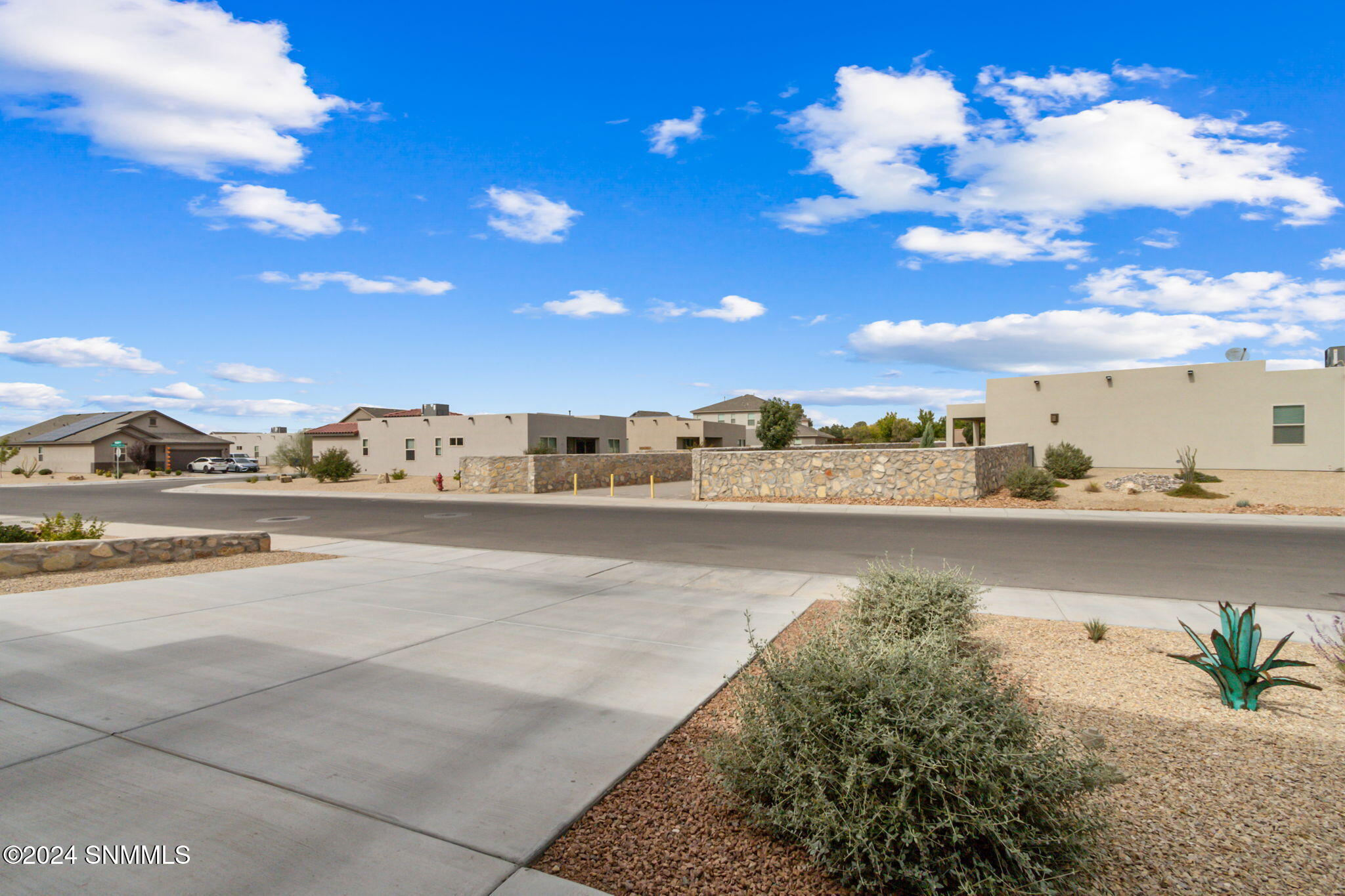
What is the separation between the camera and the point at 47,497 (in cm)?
2986

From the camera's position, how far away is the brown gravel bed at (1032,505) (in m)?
17.4

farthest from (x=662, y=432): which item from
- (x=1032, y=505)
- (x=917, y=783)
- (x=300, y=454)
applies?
(x=917, y=783)

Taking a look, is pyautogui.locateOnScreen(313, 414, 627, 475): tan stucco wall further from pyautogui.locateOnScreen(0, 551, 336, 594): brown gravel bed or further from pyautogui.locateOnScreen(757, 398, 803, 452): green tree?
pyautogui.locateOnScreen(0, 551, 336, 594): brown gravel bed

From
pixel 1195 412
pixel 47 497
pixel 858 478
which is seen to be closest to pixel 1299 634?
pixel 858 478

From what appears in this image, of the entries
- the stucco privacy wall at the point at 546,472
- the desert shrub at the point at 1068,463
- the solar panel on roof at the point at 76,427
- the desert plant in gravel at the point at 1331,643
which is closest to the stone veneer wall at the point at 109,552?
the desert plant in gravel at the point at 1331,643

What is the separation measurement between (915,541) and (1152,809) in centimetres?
1024

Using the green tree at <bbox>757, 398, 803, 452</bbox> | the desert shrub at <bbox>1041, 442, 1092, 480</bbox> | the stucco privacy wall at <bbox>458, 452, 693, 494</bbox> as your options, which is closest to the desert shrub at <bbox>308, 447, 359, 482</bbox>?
the stucco privacy wall at <bbox>458, 452, 693, 494</bbox>

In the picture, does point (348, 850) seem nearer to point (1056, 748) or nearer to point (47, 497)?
point (1056, 748)

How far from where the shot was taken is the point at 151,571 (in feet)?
34.1

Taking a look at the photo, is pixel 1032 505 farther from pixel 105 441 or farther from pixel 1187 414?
pixel 105 441

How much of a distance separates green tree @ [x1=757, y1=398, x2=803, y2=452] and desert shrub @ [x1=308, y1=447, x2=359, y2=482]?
2460 centimetres

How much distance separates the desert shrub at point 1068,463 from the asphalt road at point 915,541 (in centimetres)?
920

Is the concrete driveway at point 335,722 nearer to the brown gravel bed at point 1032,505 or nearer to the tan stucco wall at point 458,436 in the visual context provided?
the brown gravel bed at point 1032,505

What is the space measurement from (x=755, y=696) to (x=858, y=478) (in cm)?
1889
